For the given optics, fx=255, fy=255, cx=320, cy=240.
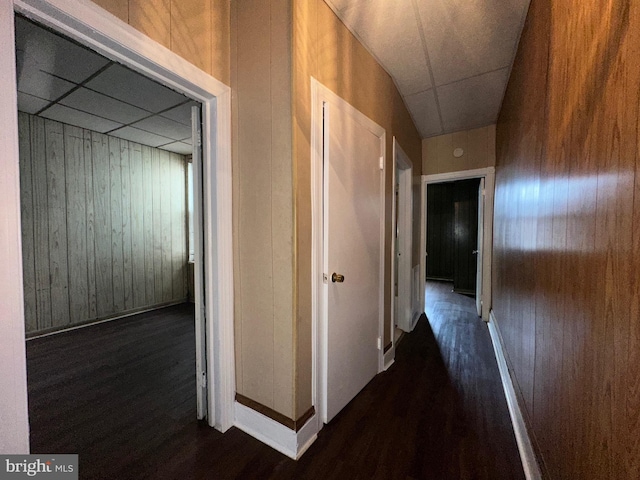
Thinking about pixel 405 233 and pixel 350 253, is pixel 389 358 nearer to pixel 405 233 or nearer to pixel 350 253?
pixel 350 253

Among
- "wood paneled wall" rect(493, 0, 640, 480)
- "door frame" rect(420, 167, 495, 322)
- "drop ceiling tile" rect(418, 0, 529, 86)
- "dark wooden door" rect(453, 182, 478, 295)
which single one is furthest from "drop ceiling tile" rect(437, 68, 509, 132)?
"dark wooden door" rect(453, 182, 478, 295)

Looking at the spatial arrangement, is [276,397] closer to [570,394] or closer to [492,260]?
[570,394]

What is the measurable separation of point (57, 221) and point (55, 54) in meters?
2.01

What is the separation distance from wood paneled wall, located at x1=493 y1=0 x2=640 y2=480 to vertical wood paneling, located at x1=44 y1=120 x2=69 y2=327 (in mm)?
4504

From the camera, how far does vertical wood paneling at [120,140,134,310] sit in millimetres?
3574

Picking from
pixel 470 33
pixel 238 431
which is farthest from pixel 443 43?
pixel 238 431

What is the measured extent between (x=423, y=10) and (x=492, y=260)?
289 cm

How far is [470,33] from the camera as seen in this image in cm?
181

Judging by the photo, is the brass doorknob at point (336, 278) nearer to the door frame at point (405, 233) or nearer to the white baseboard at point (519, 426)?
the white baseboard at point (519, 426)

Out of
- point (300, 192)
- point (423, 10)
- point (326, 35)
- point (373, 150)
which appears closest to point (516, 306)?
point (373, 150)

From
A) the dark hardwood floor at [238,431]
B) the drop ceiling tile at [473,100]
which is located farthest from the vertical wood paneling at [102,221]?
the drop ceiling tile at [473,100]

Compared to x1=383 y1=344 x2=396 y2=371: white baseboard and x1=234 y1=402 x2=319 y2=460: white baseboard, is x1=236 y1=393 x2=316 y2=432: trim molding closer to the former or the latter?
x1=234 y1=402 x2=319 y2=460: white baseboard

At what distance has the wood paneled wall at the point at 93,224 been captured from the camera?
9.36ft

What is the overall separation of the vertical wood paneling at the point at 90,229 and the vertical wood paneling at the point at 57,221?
214mm
